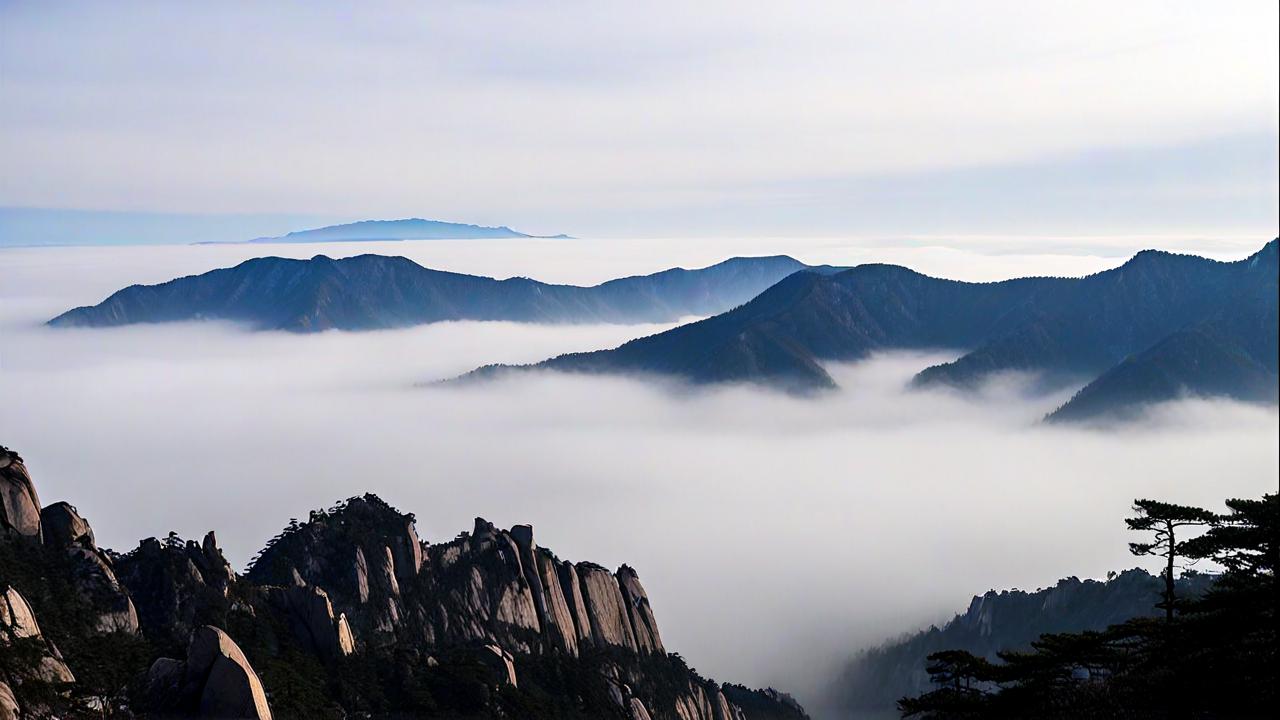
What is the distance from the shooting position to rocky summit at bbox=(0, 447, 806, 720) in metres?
66.4

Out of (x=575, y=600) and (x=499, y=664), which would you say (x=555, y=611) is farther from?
(x=499, y=664)

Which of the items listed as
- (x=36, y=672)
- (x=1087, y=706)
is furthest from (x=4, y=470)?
(x=1087, y=706)

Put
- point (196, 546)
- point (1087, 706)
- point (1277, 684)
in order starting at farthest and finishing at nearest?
point (196, 546)
point (1087, 706)
point (1277, 684)

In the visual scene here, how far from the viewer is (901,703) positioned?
2377 inches

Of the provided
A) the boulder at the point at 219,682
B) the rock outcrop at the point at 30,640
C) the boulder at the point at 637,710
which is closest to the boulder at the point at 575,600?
the boulder at the point at 637,710

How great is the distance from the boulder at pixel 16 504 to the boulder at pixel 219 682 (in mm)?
27288

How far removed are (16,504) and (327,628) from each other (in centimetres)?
2774

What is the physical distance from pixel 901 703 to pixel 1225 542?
19.8m

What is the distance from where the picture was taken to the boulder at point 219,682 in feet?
212

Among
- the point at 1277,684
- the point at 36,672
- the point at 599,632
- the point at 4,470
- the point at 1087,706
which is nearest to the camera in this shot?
the point at 1277,684

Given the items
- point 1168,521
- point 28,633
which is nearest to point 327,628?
point 28,633

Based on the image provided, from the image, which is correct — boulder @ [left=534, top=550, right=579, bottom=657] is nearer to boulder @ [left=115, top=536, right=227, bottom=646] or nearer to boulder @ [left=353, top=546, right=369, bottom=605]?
boulder @ [left=353, top=546, right=369, bottom=605]

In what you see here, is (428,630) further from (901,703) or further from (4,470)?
(901,703)

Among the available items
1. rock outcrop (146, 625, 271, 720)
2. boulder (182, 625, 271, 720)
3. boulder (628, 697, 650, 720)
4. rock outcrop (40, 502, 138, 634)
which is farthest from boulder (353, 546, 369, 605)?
boulder (182, 625, 271, 720)
